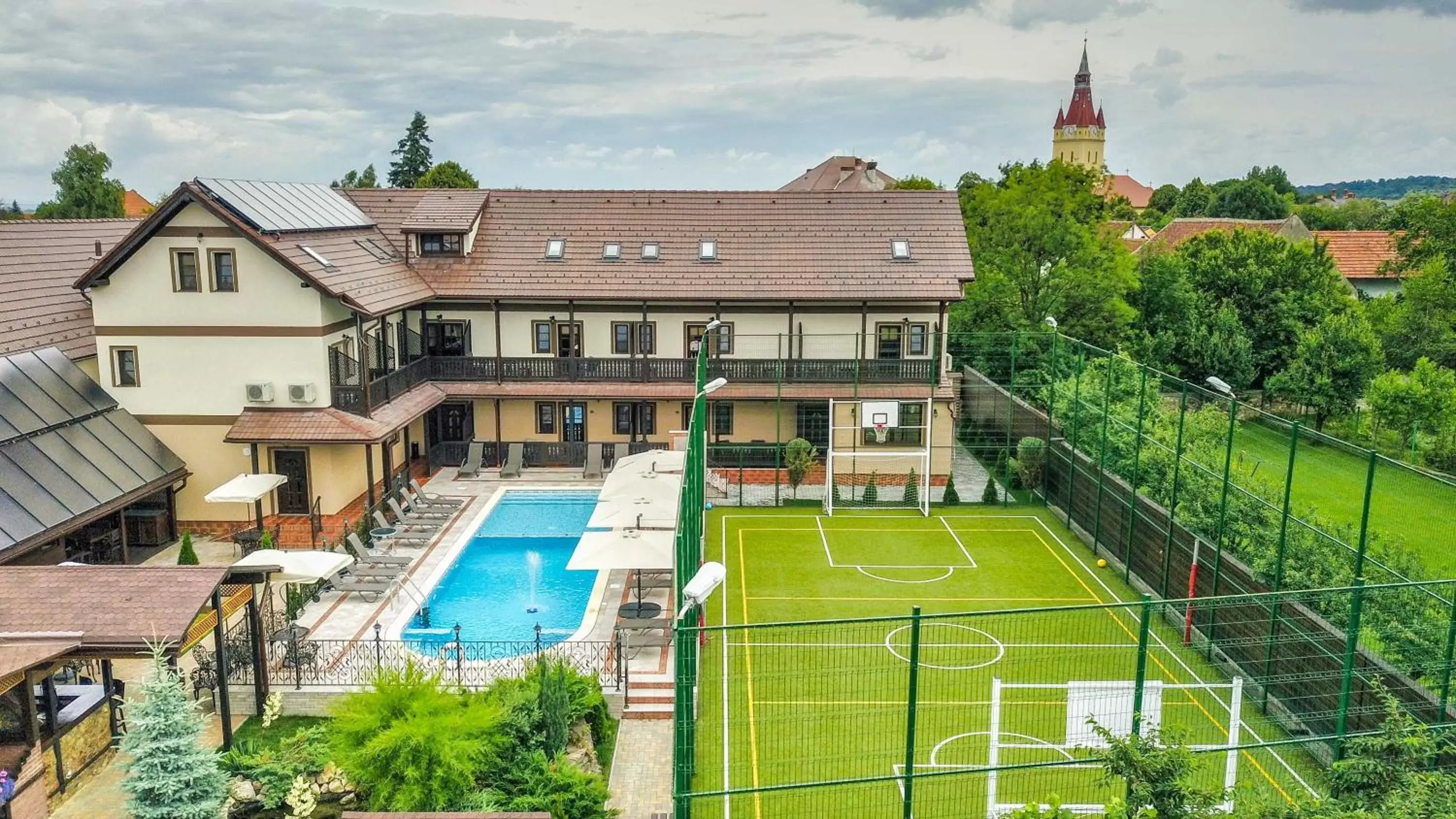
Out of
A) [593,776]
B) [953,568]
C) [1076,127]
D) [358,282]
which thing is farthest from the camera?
[1076,127]

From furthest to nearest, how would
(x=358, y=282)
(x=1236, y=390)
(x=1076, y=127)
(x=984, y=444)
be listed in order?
1. (x=1076, y=127)
2. (x=1236, y=390)
3. (x=984, y=444)
4. (x=358, y=282)

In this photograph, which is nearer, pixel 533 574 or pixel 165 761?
pixel 165 761

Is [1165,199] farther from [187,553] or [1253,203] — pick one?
[187,553]

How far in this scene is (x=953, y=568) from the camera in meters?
22.2

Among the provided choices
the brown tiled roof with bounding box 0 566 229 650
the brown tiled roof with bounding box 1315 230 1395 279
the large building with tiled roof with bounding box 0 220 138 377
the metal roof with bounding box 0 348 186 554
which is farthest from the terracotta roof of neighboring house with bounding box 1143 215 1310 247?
the brown tiled roof with bounding box 0 566 229 650

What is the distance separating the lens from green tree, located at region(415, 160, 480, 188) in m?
63.2

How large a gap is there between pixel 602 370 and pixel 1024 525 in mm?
12264

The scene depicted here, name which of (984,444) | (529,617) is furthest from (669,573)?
(984,444)

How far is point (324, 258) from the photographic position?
79.5 feet

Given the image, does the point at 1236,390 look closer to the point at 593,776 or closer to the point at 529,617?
the point at 529,617

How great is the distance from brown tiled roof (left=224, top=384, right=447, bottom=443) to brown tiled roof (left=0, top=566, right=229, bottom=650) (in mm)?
8735

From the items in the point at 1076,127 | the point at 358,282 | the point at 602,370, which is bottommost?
the point at 602,370

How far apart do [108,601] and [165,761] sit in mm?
2708

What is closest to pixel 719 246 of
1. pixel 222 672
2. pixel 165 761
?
pixel 222 672
